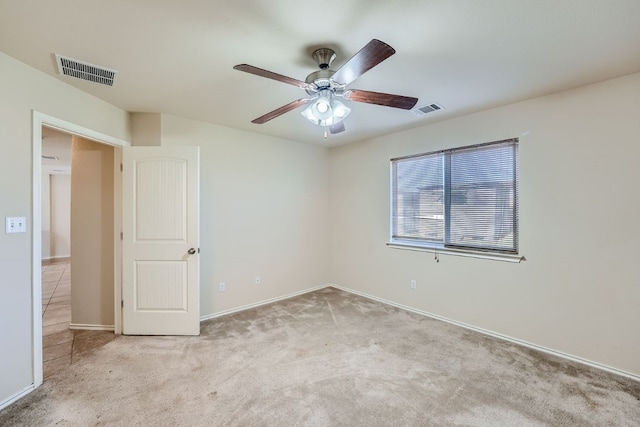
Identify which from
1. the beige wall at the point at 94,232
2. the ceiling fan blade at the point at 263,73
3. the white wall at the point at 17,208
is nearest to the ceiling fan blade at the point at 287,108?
the ceiling fan blade at the point at 263,73

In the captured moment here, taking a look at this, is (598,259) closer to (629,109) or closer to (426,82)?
(629,109)

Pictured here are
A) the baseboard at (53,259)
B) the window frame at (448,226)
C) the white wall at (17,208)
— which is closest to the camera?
the white wall at (17,208)

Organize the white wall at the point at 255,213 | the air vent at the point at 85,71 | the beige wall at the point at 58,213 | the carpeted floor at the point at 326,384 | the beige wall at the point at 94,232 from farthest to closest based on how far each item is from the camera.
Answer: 1. the beige wall at the point at 58,213
2. the white wall at the point at 255,213
3. the beige wall at the point at 94,232
4. the air vent at the point at 85,71
5. the carpeted floor at the point at 326,384

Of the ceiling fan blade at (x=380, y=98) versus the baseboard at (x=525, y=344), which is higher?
the ceiling fan blade at (x=380, y=98)

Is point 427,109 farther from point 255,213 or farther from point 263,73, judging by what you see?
point 255,213

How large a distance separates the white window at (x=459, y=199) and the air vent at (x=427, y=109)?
61 centimetres

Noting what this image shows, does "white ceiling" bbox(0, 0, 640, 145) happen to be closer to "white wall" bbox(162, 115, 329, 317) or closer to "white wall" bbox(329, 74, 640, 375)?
"white wall" bbox(329, 74, 640, 375)

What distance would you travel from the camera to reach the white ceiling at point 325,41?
149cm

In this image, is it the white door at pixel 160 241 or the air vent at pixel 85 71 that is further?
the white door at pixel 160 241

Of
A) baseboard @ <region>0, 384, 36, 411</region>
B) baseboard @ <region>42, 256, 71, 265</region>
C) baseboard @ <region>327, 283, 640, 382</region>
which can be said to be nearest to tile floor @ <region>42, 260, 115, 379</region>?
baseboard @ <region>0, 384, 36, 411</region>

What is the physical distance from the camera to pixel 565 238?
8.39 ft

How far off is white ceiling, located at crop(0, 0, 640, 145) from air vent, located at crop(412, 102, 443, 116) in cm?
25

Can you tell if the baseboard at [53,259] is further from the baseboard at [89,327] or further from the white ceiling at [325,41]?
the white ceiling at [325,41]

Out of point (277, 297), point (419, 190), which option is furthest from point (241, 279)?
point (419, 190)
